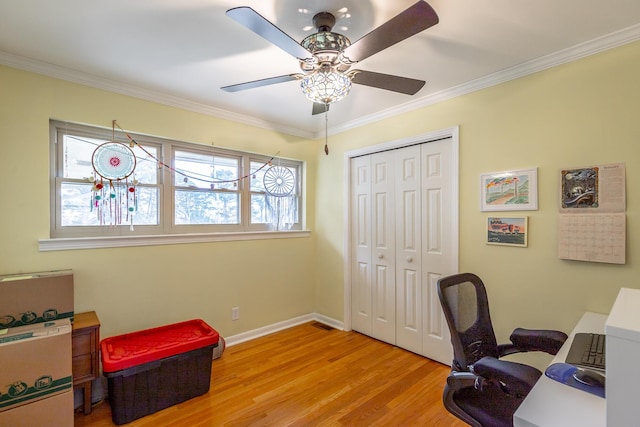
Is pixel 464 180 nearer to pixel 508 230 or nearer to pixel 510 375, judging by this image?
pixel 508 230

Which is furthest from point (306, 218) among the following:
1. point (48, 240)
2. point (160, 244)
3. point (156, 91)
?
point (48, 240)

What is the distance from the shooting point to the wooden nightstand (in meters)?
1.94

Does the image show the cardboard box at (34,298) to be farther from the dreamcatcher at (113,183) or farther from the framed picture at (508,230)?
the framed picture at (508,230)

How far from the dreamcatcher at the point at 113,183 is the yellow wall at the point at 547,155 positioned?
2611 mm

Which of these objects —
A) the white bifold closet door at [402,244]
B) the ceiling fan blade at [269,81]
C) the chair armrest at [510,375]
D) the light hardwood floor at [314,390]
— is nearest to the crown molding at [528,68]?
the white bifold closet door at [402,244]

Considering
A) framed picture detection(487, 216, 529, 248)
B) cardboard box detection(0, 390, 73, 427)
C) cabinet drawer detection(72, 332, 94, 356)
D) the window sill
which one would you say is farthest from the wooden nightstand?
framed picture detection(487, 216, 529, 248)

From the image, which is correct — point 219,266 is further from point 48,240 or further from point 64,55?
point 64,55

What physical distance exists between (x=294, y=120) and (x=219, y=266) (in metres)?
1.74

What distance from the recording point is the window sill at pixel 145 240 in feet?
7.00

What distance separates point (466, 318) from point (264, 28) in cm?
174

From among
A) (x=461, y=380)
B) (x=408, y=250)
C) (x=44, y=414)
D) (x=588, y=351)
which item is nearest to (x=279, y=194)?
(x=408, y=250)

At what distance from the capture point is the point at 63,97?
7.20ft

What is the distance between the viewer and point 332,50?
154 centimetres

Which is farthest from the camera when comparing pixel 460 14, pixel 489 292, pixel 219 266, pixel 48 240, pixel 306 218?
pixel 306 218
